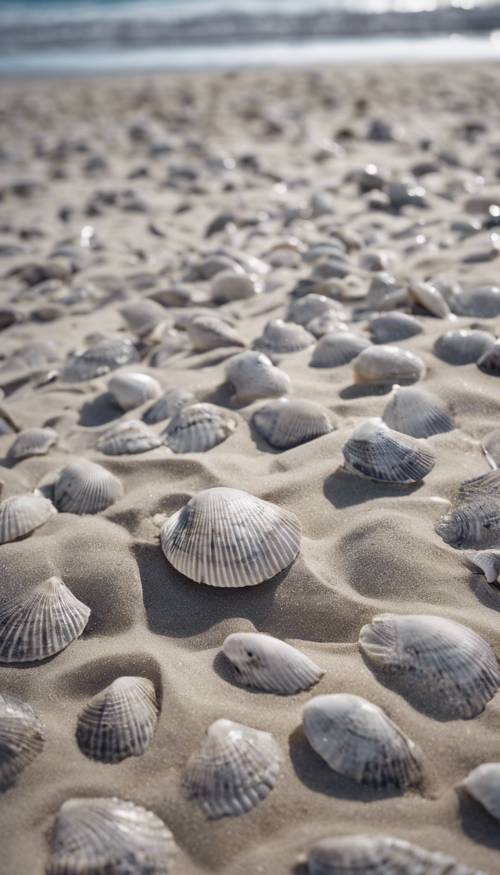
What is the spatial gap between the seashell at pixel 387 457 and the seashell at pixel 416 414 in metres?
0.15

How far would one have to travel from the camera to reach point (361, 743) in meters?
1.58

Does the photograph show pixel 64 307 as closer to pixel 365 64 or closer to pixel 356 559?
pixel 356 559

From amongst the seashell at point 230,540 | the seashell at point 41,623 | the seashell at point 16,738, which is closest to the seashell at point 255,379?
the seashell at point 230,540

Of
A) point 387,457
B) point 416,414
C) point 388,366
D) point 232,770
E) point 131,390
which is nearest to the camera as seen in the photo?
point 232,770

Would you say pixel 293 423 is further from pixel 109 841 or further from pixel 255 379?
pixel 109 841

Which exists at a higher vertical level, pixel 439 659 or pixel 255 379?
pixel 255 379

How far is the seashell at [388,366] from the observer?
2.94 metres

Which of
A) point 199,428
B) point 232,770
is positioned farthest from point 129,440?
point 232,770

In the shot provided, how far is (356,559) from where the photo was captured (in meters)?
2.14

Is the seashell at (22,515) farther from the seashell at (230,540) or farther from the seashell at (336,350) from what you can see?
the seashell at (336,350)

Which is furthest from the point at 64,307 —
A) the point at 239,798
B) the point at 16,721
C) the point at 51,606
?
the point at 239,798

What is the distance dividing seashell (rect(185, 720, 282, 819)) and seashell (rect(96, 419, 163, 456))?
136 cm

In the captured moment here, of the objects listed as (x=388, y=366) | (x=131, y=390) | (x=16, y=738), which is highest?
(x=388, y=366)

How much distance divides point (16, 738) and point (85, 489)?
99 centimetres
